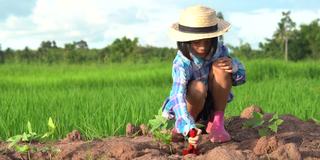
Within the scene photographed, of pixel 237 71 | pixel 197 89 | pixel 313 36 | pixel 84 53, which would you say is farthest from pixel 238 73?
pixel 313 36

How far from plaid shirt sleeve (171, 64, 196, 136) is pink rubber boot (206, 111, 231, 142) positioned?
0.90 ft

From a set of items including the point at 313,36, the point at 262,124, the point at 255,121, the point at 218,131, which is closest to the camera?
the point at 218,131

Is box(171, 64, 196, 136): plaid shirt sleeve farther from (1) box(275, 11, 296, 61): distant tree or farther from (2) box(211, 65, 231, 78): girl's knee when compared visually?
(1) box(275, 11, 296, 61): distant tree

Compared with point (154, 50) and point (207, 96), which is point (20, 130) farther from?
point (154, 50)

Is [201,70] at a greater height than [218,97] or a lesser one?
greater

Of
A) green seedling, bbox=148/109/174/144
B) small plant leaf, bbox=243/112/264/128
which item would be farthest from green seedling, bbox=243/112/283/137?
green seedling, bbox=148/109/174/144

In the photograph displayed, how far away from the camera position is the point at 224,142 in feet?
9.12

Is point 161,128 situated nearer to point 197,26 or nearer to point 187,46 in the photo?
point 187,46

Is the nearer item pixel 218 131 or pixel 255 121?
pixel 218 131

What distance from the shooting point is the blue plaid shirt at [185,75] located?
8.22ft

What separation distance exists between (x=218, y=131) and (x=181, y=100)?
345 millimetres

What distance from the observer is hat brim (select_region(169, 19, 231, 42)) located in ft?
8.35

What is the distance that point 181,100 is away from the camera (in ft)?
8.36

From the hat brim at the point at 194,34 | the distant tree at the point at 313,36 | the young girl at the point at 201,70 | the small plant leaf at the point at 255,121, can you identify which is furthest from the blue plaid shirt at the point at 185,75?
the distant tree at the point at 313,36
